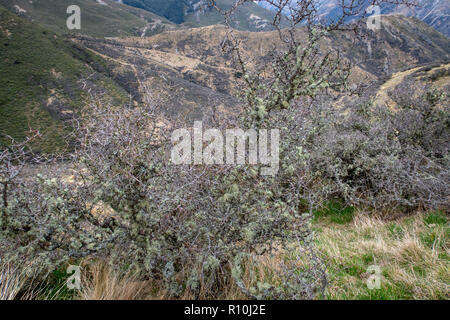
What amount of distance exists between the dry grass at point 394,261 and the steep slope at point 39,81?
26886mm

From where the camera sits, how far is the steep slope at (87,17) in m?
83.3

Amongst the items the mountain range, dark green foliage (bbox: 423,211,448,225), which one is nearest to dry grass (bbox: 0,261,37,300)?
the mountain range

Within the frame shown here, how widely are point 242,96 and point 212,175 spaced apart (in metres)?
1.01

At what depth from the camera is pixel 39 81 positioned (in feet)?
106

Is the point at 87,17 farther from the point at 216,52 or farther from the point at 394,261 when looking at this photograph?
the point at 394,261

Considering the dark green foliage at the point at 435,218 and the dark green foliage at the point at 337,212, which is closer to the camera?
the dark green foliage at the point at 435,218

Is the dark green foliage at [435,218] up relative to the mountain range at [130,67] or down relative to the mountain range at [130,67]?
down

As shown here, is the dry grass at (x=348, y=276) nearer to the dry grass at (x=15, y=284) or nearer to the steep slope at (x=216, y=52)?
the dry grass at (x=15, y=284)

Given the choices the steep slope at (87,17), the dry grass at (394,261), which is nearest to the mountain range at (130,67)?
the steep slope at (87,17)

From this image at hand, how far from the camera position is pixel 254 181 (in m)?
2.43

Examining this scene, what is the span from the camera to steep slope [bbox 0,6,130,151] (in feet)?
87.1

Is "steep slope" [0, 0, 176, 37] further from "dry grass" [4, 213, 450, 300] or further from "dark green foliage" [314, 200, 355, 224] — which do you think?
"dry grass" [4, 213, 450, 300]

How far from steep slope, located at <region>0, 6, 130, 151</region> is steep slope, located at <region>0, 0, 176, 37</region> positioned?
46.9 meters

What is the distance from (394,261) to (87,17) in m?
127
